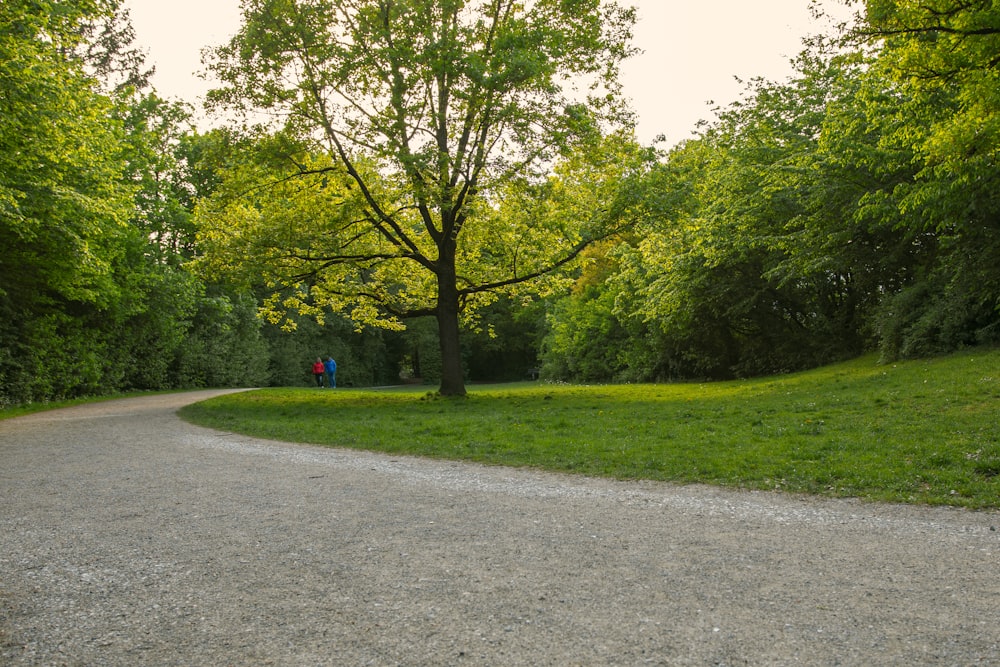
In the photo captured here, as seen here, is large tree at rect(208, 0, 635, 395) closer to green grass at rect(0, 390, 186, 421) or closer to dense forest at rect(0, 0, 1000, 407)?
dense forest at rect(0, 0, 1000, 407)

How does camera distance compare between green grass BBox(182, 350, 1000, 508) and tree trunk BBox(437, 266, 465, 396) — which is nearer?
green grass BBox(182, 350, 1000, 508)

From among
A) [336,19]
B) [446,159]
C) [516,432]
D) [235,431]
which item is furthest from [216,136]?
[516,432]

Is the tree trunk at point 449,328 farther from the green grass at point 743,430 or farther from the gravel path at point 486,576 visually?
the gravel path at point 486,576

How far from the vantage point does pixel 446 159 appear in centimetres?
1631

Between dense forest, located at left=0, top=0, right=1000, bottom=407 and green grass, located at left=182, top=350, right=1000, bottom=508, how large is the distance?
420 cm

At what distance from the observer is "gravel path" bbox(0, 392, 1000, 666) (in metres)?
3.45

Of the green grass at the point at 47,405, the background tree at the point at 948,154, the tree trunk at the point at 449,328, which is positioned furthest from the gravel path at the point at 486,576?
the tree trunk at the point at 449,328

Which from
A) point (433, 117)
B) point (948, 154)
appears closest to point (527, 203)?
point (433, 117)

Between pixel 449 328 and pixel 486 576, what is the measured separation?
15838 mm

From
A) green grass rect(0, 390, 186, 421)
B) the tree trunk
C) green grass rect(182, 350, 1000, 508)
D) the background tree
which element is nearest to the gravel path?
green grass rect(182, 350, 1000, 508)

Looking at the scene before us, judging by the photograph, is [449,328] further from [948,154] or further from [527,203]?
[948,154]

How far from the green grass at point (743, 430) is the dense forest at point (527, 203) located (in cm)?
420

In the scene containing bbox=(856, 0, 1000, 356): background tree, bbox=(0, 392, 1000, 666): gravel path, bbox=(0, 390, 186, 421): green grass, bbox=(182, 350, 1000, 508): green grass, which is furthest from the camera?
bbox=(0, 390, 186, 421): green grass

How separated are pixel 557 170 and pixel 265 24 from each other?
8.64 metres
